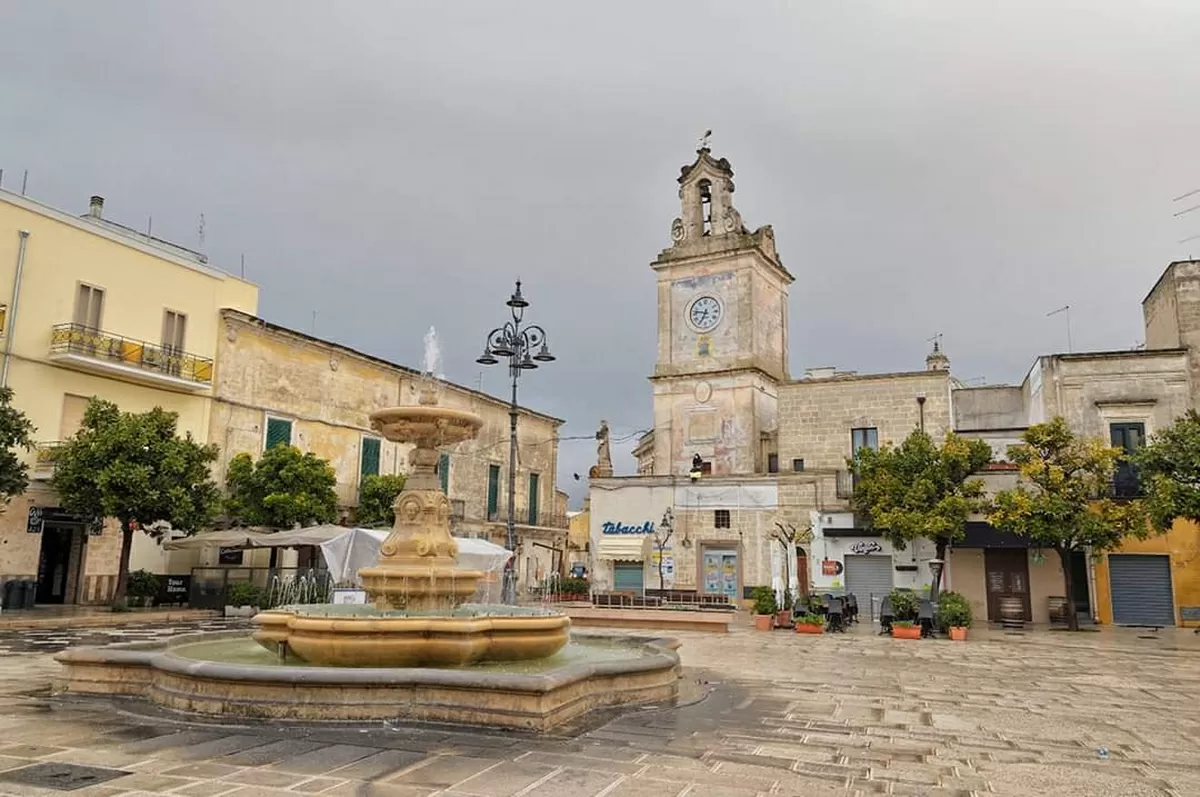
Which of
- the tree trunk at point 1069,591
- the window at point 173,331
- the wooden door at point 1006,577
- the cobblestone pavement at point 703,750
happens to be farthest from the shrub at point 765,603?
the window at point 173,331

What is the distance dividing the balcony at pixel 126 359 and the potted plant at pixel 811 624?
60.1ft

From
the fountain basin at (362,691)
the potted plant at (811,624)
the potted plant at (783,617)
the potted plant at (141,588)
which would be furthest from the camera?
the potted plant at (141,588)

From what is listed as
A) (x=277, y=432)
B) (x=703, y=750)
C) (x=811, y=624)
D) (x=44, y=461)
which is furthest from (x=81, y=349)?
(x=703, y=750)

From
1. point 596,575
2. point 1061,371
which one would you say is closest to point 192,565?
point 596,575

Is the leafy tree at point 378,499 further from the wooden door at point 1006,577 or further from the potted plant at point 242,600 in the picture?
the wooden door at point 1006,577

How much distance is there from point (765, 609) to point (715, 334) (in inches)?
575

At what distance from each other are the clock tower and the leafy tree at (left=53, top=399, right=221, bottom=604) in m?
16.8

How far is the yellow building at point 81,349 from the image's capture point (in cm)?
2130

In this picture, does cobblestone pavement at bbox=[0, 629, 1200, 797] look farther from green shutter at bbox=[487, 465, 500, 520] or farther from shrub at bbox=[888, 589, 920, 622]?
green shutter at bbox=[487, 465, 500, 520]

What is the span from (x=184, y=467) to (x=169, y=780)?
17792 millimetres

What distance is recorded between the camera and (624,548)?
29.2 m

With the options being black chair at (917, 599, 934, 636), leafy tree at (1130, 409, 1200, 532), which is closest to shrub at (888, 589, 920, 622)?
black chair at (917, 599, 934, 636)

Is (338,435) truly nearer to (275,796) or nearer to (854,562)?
(854,562)

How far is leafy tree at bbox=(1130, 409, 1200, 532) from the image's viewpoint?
1892 cm
